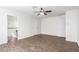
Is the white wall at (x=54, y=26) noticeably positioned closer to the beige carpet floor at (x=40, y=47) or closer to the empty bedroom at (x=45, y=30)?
the empty bedroom at (x=45, y=30)

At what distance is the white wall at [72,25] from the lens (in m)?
4.93

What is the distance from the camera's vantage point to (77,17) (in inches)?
190

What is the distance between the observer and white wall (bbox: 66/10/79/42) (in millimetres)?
4930

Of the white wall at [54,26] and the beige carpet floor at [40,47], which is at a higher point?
the white wall at [54,26]

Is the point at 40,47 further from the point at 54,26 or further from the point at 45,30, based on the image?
the point at 45,30

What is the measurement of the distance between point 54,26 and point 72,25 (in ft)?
10.7

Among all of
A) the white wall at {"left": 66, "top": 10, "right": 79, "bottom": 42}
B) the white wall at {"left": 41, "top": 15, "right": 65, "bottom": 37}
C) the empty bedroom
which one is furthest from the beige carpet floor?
A: the white wall at {"left": 41, "top": 15, "right": 65, "bottom": 37}

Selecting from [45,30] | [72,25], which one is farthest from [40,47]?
[45,30]

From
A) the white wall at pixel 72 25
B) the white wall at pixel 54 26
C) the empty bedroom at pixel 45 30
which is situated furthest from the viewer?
the white wall at pixel 54 26

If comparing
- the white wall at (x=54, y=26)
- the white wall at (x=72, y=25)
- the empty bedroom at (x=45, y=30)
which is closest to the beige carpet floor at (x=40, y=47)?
the empty bedroom at (x=45, y=30)

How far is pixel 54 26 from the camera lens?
327 inches

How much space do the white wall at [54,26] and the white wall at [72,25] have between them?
6.39 feet
